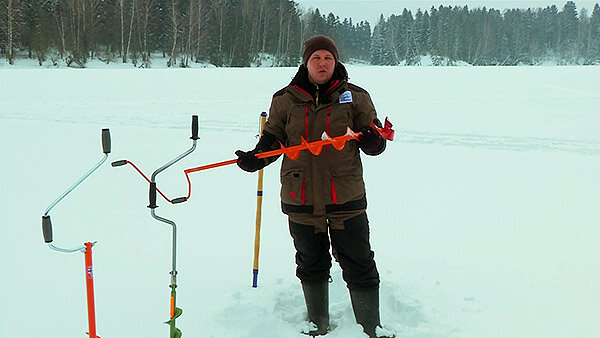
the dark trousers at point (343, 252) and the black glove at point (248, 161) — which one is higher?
the black glove at point (248, 161)

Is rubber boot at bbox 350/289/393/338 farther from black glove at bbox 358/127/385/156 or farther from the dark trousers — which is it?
black glove at bbox 358/127/385/156

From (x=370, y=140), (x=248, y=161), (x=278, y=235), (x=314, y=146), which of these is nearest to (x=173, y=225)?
(x=248, y=161)

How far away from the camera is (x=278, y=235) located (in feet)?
14.6

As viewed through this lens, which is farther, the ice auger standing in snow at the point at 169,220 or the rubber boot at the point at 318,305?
the rubber boot at the point at 318,305

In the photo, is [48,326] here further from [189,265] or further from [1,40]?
[1,40]

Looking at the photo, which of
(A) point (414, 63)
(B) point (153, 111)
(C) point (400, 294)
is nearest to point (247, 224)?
(C) point (400, 294)

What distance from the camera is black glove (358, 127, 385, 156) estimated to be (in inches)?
92.5

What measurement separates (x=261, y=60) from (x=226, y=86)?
27388 mm

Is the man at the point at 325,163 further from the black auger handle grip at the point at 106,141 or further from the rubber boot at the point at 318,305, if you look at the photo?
the black auger handle grip at the point at 106,141

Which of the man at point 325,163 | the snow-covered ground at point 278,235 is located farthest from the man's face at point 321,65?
the snow-covered ground at point 278,235

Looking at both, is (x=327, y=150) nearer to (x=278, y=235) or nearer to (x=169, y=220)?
(x=169, y=220)

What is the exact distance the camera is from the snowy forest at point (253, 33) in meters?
32.7

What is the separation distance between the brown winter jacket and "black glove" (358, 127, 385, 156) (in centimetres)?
14

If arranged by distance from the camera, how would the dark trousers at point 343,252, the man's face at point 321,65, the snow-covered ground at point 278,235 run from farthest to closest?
1. the snow-covered ground at point 278,235
2. the dark trousers at point 343,252
3. the man's face at point 321,65
